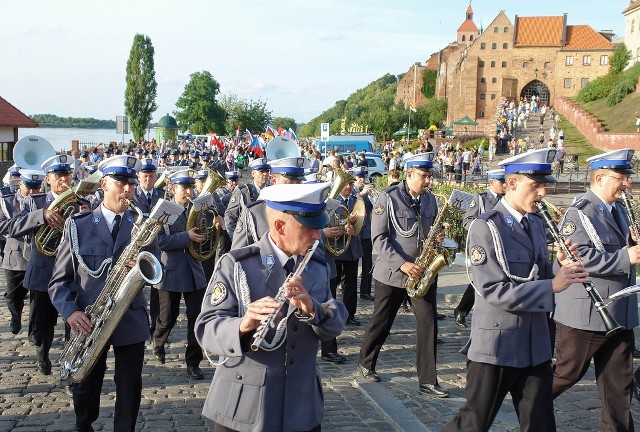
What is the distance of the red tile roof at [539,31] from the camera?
102375 mm

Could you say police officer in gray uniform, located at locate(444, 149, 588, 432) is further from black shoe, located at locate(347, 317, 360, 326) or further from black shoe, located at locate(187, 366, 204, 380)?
black shoe, located at locate(347, 317, 360, 326)

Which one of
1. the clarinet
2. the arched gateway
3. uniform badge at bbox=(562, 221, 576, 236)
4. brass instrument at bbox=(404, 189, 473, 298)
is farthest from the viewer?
the arched gateway

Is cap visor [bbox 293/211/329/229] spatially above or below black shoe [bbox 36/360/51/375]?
above

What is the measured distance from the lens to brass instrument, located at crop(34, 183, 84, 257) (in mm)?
7355

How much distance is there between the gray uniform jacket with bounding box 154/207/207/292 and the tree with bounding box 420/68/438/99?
12907 centimetres

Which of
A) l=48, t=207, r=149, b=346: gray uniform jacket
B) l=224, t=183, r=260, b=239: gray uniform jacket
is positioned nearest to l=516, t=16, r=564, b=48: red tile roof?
l=224, t=183, r=260, b=239: gray uniform jacket

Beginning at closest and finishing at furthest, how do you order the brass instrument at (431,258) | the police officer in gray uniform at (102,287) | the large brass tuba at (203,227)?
the police officer in gray uniform at (102,287)
the brass instrument at (431,258)
the large brass tuba at (203,227)

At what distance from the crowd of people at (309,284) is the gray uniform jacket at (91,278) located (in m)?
0.01

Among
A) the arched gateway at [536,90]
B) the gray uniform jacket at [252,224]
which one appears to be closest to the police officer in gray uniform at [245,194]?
the gray uniform jacket at [252,224]

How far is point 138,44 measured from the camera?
261 feet

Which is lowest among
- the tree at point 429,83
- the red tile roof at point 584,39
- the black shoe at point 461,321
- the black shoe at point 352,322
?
the black shoe at point 352,322

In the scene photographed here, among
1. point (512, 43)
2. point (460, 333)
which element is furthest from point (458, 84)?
point (460, 333)

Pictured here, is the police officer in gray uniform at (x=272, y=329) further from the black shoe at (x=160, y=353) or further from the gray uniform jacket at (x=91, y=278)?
the black shoe at (x=160, y=353)

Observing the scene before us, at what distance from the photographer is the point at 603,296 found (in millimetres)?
5711
